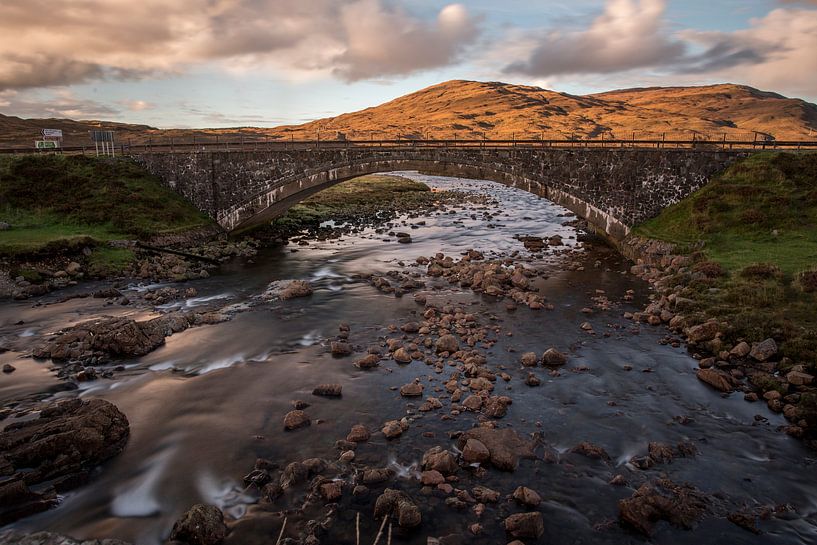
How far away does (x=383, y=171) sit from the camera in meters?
47.9

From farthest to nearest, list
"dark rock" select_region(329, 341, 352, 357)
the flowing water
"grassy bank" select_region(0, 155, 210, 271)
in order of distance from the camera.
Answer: "grassy bank" select_region(0, 155, 210, 271) < "dark rock" select_region(329, 341, 352, 357) < the flowing water

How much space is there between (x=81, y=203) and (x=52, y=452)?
36.1 meters

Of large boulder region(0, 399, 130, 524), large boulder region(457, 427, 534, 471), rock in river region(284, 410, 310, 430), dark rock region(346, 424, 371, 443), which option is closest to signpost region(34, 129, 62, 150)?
large boulder region(0, 399, 130, 524)

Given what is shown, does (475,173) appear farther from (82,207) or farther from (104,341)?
(82,207)

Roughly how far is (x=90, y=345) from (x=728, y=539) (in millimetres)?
24711

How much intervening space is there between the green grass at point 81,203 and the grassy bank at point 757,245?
40.9m

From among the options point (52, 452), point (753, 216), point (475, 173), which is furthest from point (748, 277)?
point (52, 452)

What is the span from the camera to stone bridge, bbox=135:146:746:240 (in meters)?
40.2

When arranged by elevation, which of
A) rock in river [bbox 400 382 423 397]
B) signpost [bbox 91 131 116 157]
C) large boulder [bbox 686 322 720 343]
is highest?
signpost [bbox 91 131 116 157]

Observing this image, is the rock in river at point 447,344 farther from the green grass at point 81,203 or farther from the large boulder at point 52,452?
the green grass at point 81,203

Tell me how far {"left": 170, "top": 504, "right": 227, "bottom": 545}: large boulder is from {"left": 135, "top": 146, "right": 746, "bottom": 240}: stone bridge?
38.5 m

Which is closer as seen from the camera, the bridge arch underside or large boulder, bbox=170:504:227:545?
large boulder, bbox=170:504:227:545

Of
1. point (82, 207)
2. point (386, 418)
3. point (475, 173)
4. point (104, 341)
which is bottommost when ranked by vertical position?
point (386, 418)

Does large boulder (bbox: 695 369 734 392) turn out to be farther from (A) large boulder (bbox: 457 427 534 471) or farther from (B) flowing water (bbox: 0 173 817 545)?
(A) large boulder (bbox: 457 427 534 471)
